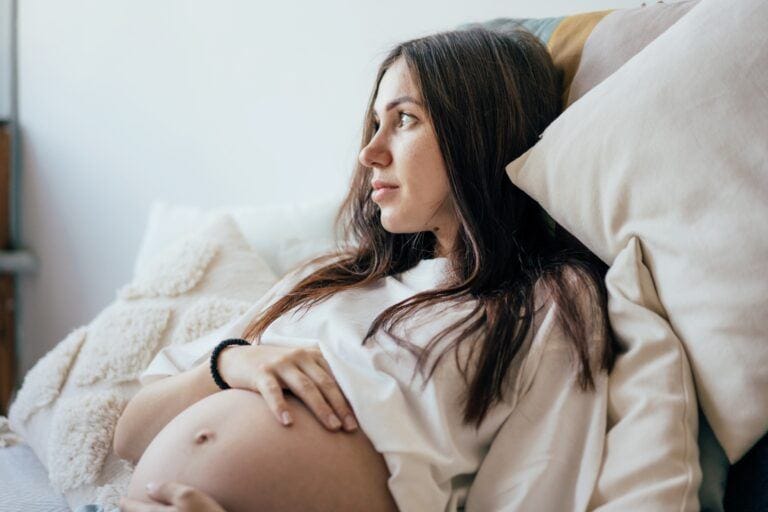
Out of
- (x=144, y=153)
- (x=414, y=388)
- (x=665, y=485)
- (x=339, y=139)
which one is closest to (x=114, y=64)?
(x=144, y=153)

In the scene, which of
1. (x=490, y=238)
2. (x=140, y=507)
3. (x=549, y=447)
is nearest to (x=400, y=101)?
(x=490, y=238)

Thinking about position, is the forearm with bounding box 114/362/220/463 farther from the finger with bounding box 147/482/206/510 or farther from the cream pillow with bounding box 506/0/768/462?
the cream pillow with bounding box 506/0/768/462

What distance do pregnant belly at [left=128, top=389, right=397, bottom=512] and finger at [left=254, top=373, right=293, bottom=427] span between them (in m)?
0.01

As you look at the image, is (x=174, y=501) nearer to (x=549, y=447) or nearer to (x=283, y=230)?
(x=549, y=447)

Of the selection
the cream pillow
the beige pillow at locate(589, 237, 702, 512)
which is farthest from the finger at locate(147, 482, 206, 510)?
the cream pillow

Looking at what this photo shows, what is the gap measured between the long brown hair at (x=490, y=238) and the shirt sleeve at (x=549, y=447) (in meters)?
0.03

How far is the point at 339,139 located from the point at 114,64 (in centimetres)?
90

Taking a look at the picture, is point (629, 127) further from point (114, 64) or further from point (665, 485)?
point (114, 64)

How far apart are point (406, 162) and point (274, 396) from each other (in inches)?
14.7

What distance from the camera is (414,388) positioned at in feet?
3.01

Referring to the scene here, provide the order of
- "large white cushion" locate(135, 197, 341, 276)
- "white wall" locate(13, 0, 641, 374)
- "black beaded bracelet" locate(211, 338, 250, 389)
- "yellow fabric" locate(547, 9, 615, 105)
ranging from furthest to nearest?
"white wall" locate(13, 0, 641, 374) < "large white cushion" locate(135, 197, 341, 276) < "yellow fabric" locate(547, 9, 615, 105) < "black beaded bracelet" locate(211, 338, 250, 389)

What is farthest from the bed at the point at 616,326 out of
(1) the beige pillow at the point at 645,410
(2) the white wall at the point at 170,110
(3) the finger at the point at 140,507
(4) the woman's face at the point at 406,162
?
(2) the white wall at the point at 170,110

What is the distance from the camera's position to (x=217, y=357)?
1078mm

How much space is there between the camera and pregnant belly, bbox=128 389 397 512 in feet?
2.87
